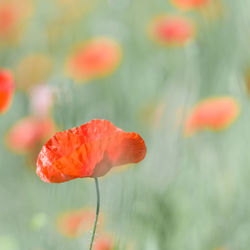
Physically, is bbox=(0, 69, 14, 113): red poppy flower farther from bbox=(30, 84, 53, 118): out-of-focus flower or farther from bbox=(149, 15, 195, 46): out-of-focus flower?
bbox=(149, 15, 195, 46): out-of-focus flower

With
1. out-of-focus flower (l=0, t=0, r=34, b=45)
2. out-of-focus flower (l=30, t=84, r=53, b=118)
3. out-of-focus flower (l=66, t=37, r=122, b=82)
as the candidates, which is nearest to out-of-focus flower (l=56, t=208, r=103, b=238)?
out-of-focus flower (l=30, t=84, r=53, b=118)

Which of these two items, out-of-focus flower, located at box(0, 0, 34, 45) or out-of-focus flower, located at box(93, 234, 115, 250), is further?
out-of-focus flower, located at box(0, 0, 34, 45)

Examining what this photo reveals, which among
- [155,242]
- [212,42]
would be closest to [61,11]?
[212,42]

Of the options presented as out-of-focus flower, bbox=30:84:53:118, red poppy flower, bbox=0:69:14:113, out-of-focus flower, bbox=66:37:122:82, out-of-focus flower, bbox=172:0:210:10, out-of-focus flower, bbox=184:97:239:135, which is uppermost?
out-of-focus flower, bbox=172:0:210:10

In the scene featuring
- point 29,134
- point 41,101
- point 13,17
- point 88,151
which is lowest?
point 88,151

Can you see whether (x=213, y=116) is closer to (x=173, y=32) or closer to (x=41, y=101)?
(x=41, y=101)

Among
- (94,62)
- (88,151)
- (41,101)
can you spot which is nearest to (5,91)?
(88,151)
